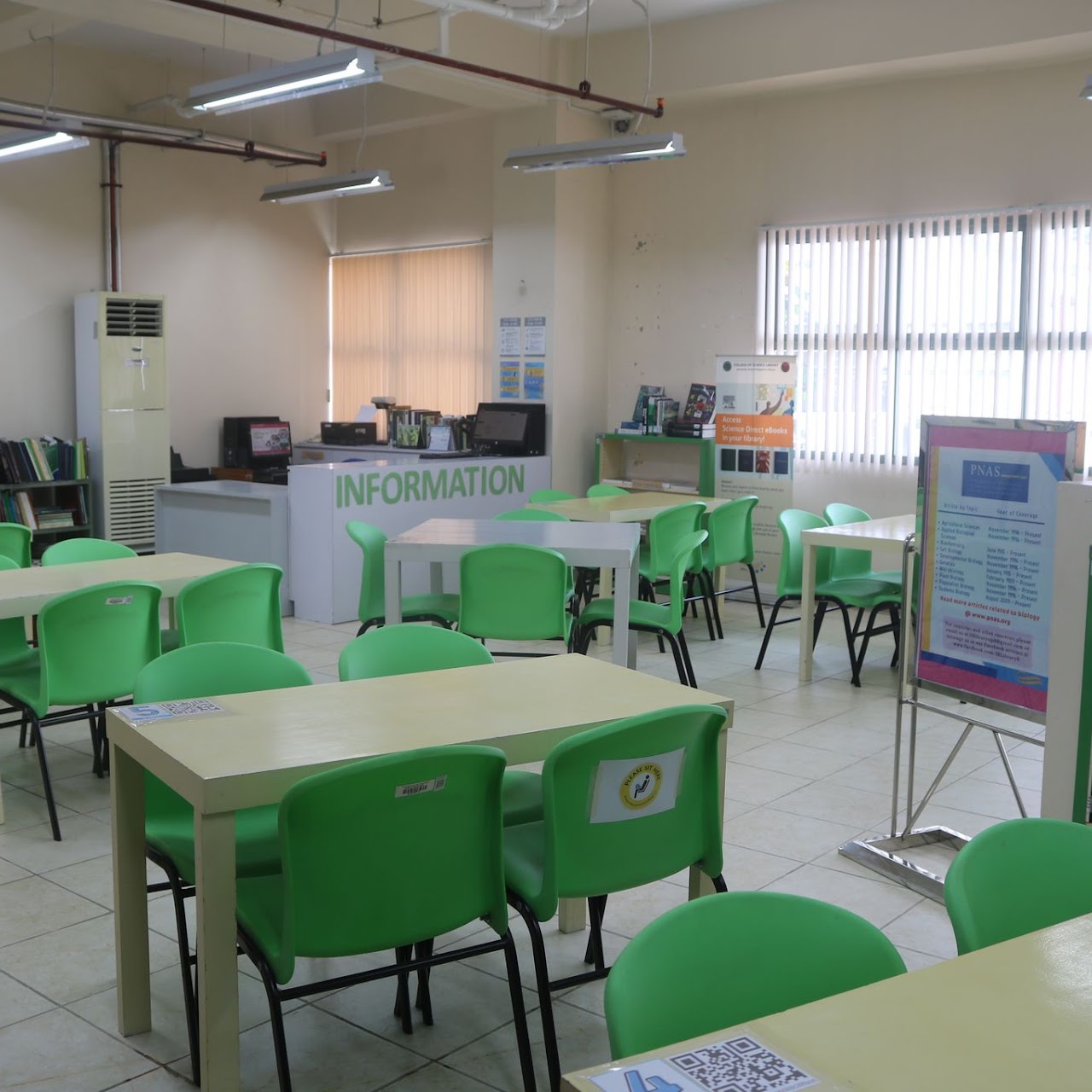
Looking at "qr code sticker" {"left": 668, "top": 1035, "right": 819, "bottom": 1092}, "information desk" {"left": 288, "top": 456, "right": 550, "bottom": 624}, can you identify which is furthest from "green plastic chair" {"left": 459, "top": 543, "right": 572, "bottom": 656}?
"qr code sticker" {"left": 668, "top": 1035, "right": 819, "bottom": 1092}

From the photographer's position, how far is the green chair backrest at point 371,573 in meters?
5.60

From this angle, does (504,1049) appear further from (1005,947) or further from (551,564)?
(551,564)

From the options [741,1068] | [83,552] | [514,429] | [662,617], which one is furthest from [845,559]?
[741,1068]

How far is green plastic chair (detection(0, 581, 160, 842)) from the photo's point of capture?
13.3 feet

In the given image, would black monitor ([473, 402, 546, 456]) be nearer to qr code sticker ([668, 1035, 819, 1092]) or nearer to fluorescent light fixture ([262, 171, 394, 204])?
fluorescent light fixture ([262, 171, 394, 204])

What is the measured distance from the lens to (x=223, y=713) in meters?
2.78

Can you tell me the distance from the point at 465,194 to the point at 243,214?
1.96 metres

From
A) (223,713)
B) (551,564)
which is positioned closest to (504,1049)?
(223,713)

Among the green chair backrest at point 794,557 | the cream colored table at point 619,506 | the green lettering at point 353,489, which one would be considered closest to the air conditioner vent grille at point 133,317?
the green lettering at point 353,489

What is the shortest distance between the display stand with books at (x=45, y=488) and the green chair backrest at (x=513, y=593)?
4.91 meters

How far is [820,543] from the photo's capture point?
20.4 feet

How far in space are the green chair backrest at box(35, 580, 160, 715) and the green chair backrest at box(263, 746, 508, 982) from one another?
200 cm

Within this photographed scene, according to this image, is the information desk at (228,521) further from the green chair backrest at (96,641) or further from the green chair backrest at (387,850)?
the green chair backrest at (387,850)

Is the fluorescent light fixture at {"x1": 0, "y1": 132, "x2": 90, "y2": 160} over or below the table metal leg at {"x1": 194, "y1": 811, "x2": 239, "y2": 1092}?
over
